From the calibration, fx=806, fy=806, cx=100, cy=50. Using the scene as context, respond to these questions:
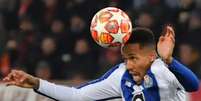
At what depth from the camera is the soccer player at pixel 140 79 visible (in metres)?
5.58

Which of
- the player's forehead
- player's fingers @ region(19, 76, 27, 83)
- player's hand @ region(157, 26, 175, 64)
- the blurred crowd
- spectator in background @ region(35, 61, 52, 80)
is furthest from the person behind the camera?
spectator in background @ region(35, 61, 52, 80)

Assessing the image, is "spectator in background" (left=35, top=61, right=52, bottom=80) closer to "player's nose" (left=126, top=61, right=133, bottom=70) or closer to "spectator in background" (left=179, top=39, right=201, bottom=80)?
"spectator in background" (left=179, top=39, right=201, bottom=80)

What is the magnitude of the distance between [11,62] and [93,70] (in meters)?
1.37

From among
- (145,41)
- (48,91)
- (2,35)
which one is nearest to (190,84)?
(145,41)

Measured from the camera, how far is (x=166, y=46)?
5512 mm

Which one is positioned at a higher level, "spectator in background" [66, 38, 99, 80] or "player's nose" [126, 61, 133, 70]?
"spectator in background" [66, 38, 99, 80]

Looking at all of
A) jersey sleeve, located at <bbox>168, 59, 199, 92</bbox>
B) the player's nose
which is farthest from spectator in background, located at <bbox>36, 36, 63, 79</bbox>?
jersey sleeve, located at <bbox>168, 59, 199, 92</bbox>

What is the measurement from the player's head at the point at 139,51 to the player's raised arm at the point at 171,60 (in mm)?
171

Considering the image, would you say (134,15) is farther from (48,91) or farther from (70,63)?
(48,91)

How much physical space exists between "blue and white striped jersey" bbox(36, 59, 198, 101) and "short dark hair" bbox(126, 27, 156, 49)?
0.17m

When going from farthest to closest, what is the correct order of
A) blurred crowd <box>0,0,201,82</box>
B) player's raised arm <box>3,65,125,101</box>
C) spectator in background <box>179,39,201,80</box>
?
blurred crowd <box>0,0,201,82</box> < spectator in background <box>179,39,201,80</box> < player's raised arm <box>3,65,125,101</box>

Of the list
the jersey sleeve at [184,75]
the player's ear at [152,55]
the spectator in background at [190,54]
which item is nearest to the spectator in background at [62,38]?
the spectator in background at [190,54]

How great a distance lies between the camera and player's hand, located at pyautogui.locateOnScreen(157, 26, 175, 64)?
549 cm

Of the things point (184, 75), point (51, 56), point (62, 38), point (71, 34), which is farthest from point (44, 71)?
point (184, 75)
